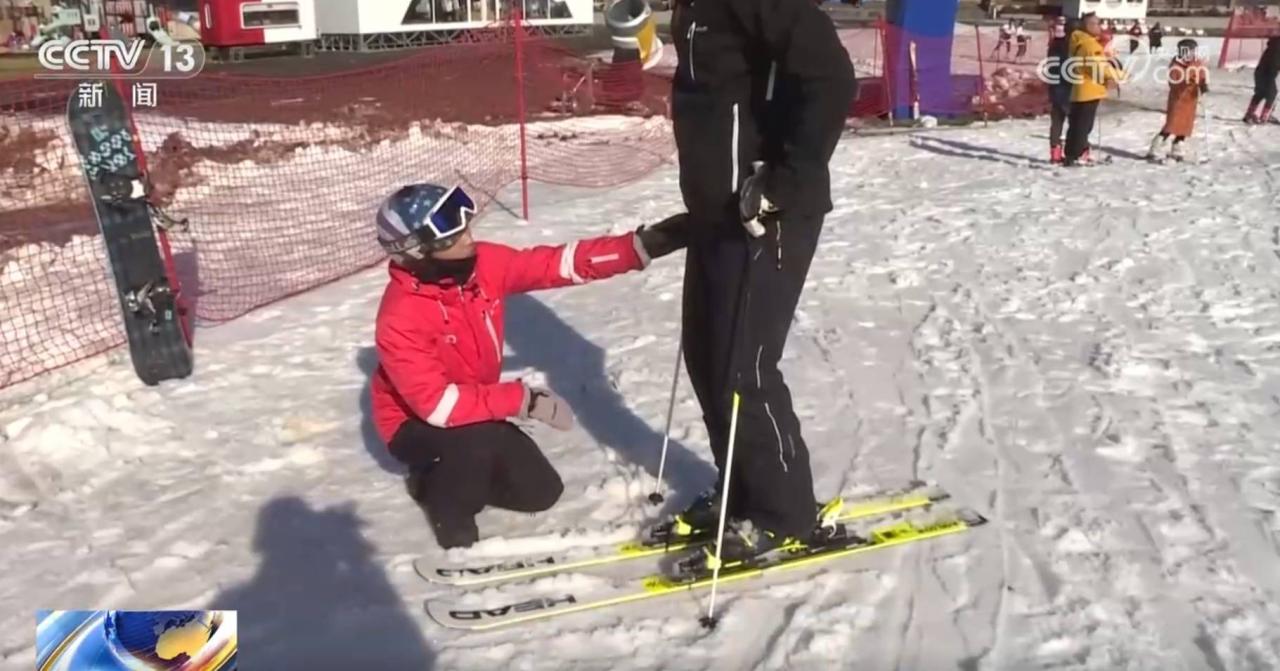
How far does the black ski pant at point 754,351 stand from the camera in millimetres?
2984

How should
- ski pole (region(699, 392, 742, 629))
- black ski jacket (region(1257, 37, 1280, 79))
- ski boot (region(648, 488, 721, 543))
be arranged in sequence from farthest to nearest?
black ski jacket (region(1257, 37, 1280, 79)) < ski boot (region(648, 488, 721, 543)) < ski pole (region(699, 392, 742, 629))

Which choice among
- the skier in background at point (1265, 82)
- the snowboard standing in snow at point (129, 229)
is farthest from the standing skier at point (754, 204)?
the skier in background at point (1265, 82)

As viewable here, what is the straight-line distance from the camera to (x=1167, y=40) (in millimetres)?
29016

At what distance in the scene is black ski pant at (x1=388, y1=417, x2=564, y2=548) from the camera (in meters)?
3.53

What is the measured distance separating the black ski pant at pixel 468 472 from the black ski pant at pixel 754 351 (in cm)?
78

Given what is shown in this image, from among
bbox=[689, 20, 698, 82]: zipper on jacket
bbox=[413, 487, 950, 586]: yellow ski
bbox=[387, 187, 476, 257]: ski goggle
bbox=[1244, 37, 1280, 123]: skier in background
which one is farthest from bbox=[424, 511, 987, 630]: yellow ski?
bbox=[1244, 37, 1280, 123]: skier in background

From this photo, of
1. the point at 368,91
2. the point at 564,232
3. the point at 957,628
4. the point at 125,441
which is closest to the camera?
the point at 957,628

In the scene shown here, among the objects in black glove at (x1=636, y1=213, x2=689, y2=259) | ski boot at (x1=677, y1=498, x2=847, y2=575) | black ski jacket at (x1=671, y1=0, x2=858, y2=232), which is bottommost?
ski boot at (x1=677, y1=498, x2=847, y2=575)

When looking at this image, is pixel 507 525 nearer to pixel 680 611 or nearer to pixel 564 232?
pixel 680 611

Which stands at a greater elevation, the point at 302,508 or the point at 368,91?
the point at 368,91

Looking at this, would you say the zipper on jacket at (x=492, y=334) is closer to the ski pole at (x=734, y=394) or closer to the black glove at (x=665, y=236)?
the black glove at (x=665, y=236)

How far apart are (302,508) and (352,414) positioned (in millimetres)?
922

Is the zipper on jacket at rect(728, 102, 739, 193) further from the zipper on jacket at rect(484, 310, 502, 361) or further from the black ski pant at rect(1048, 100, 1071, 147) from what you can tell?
the black ski pant at rect(1048, 100, 1071, 147)

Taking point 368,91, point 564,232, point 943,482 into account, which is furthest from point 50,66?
point 943,482
